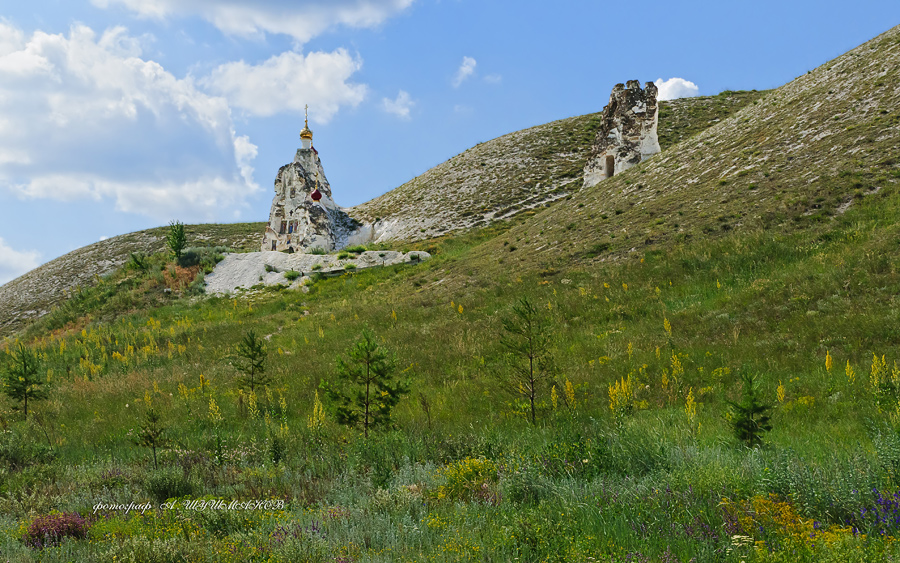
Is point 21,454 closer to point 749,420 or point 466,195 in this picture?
point 749,420

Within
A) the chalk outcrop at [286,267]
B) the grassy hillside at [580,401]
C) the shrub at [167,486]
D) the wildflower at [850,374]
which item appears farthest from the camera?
Answer: the chalk outcrop at [286,267]

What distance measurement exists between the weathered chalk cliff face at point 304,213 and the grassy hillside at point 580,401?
12.1 metres

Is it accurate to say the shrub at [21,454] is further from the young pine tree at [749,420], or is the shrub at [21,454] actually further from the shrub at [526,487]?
the young pine tree at [749,420]

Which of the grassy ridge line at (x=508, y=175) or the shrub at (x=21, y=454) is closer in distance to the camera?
the shrub at (x=21, y=454)

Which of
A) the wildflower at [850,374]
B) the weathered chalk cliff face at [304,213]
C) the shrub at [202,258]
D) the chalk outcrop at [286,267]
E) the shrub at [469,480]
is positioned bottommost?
the shrub at [469,480]

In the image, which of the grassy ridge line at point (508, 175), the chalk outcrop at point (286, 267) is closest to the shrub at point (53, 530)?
the chalk outcrop at point (286, 267)

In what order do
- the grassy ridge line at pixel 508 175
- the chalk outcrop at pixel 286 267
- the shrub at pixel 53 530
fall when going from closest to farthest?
1. the shrub at pixel 53 530
2. the chalk outcrop at pixel 286 267
3. the grassy ridge line at pixel 508 175

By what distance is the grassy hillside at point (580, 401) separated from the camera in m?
4.35

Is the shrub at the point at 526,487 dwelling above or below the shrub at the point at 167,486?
below

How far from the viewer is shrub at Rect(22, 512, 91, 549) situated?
16.6 ft

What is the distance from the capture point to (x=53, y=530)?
522 cm

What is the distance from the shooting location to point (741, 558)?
358 cm

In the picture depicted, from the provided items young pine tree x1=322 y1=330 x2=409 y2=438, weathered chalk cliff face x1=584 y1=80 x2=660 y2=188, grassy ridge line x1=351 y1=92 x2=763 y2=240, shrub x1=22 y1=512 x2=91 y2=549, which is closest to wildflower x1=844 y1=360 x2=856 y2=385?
young pine tree x1=322 y1=330 x2=409 y2=438

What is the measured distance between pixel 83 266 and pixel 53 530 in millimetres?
54623
